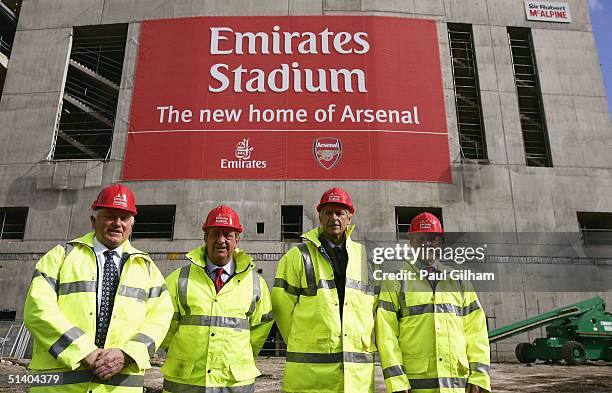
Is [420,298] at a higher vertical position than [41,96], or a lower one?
lower

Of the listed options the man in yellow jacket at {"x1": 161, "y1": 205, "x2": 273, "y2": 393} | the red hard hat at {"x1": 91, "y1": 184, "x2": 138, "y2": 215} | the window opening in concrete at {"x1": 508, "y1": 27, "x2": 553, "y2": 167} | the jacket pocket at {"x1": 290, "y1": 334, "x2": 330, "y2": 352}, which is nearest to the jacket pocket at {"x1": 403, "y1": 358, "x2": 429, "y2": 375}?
the jacket pocket at {"x1": 290, "y1": 334, "x2": 330, "y2": 352}

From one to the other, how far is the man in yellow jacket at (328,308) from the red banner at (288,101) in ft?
45.0

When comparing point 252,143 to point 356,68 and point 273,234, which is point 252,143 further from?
point 356,68

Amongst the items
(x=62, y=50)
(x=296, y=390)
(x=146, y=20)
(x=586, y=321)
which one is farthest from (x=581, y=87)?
(x=62, y=50)

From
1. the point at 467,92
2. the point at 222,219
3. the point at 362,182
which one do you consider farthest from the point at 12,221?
the point at 467,92

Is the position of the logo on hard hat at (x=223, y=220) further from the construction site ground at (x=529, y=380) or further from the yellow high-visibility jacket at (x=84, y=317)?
the construction site ground at (x=529, y=380)

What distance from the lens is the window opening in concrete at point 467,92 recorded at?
19.7 meters

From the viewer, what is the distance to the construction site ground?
830 centimetres

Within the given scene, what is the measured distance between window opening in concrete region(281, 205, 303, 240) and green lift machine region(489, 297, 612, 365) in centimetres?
816

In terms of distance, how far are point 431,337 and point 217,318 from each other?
5.67 feet

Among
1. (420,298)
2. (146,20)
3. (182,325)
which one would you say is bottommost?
(182,325)

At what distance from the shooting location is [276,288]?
3.81 metres

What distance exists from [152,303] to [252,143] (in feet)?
48.5

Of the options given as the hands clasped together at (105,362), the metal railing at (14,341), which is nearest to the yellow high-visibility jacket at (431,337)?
the hands clasped together at (105,362)
